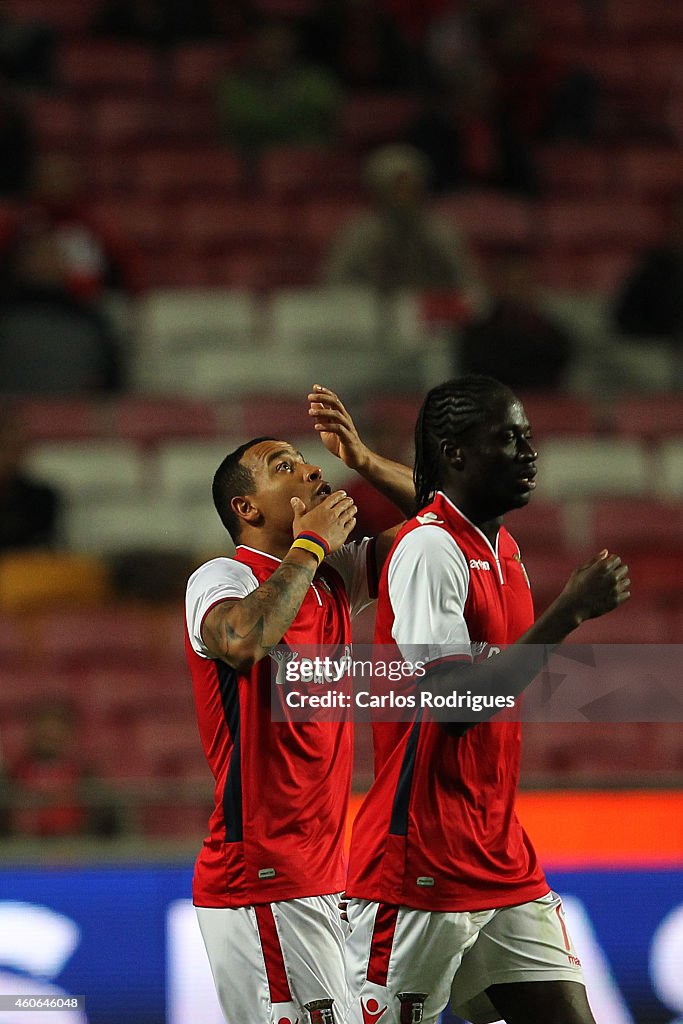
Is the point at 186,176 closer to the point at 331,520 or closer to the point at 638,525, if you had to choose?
the point at 638,525

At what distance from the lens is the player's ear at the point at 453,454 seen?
286 cm

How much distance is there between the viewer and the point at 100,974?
409 centimetres

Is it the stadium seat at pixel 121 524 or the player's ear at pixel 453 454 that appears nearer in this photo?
the player's ear at pixel 453 454

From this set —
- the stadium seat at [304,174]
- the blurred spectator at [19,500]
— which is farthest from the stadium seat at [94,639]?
the stadium seat at [304,174]

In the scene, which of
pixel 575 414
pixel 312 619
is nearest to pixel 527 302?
pixel 575 414

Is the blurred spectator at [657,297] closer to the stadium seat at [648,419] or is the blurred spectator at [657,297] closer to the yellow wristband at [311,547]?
the stadium seat at [648,419]

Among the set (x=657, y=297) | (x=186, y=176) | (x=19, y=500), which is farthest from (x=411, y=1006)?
(x=186, y=176)

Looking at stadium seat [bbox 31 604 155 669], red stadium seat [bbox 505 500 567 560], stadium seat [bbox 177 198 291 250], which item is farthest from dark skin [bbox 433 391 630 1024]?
stadium seat [bbox 177 198 291 250]

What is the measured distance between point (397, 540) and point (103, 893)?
72.2 inches

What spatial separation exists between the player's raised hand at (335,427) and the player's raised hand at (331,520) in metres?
0.22

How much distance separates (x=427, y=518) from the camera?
282 cm

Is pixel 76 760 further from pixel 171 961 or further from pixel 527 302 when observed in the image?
pixel 527 302

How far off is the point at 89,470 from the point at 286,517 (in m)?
4.07

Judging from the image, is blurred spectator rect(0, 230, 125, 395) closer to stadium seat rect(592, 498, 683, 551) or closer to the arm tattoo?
stadium seat rect(592, 498, 683, 551)
